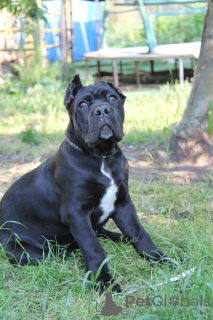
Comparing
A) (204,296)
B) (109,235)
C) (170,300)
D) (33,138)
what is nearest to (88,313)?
(170,300)

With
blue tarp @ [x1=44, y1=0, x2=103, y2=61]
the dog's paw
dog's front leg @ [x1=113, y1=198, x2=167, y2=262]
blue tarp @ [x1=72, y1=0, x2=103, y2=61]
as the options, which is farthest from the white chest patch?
blue tarp @ [x1=72, y1=0, x2=103, y2=61]

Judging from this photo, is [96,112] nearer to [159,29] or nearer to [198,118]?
[198,118]

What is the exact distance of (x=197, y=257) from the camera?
238cm

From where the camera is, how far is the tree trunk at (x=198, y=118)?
410cm

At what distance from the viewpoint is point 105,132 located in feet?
7.73

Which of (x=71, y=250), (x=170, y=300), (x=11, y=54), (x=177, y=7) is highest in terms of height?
(x=177, y=7)

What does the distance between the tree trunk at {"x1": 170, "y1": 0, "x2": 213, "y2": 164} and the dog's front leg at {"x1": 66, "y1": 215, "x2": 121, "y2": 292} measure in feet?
7.28

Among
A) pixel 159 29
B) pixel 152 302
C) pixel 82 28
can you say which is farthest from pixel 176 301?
pixel 159 29

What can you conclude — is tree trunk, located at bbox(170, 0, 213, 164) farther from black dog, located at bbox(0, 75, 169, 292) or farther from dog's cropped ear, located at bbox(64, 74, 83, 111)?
dog's cropped ear, located at bbox(64, 74, 83, 111)

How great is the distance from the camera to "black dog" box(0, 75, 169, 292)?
7.72 feet

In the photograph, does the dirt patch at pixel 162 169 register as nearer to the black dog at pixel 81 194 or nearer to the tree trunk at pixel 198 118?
the tree trunk at pixel 198 118

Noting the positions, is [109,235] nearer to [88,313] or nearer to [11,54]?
[88,313]

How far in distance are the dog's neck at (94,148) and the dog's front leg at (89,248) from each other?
393mm

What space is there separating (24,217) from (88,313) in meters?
0.88
